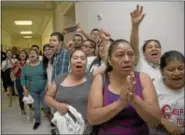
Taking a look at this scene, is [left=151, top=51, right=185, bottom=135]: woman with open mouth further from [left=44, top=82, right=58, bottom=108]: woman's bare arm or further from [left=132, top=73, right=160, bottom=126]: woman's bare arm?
[left=44, top=82, right=58, bottom=108]: woman's bare arm

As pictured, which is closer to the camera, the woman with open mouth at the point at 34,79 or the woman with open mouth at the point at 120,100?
the woman with open mouth at the point at 120,100

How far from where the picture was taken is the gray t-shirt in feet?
2.84

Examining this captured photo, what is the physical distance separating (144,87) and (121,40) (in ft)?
0.53

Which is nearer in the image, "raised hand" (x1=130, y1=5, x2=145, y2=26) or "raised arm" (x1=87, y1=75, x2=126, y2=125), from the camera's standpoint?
"raised arm" (x1=87, y1=75, x2=126, y2=125)

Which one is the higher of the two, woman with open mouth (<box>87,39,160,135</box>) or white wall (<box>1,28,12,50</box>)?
white wall (<box>1,28,12,50</box>)

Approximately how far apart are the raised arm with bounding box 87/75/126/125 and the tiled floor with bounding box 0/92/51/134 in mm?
238

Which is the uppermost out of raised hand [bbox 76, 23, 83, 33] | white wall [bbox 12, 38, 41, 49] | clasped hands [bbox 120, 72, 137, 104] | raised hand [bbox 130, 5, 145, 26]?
raised hand [bbox 130, 5, 145, 26]

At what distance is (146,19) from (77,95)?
1.19 feet

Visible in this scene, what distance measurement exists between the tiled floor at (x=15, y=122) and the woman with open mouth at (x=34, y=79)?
0.02 meters

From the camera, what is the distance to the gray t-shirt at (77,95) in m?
0.87

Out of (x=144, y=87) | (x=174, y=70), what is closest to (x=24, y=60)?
(x=144, y=87)

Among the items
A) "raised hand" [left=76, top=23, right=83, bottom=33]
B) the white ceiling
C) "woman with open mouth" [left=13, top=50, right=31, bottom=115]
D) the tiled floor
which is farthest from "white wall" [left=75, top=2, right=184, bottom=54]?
the tiled floor

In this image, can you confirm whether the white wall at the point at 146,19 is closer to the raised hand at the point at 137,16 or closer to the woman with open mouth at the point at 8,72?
the raised hand at the point at 137,16

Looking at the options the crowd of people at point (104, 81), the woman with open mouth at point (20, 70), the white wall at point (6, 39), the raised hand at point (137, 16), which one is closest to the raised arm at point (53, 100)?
the crowd of people at point (104, 81)
